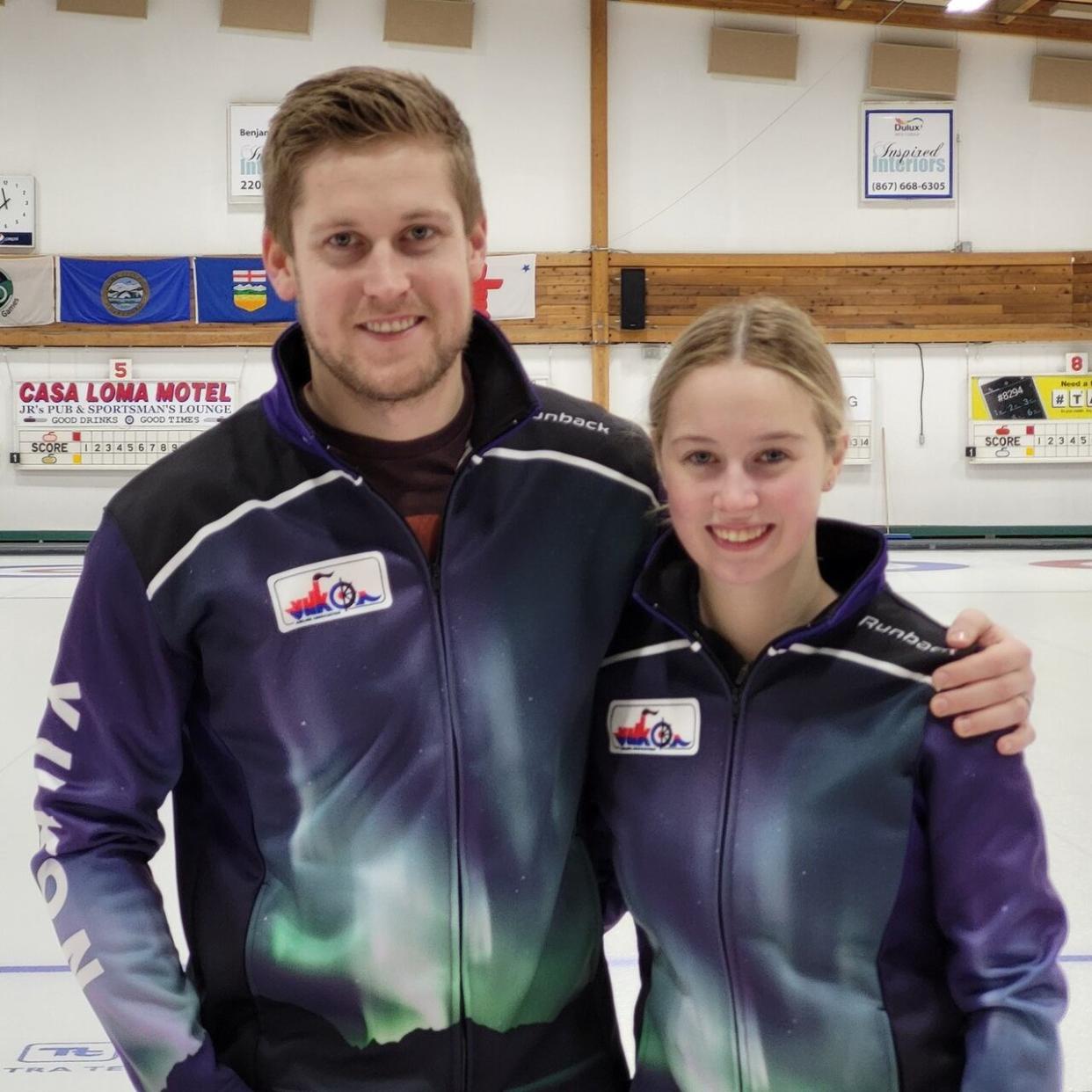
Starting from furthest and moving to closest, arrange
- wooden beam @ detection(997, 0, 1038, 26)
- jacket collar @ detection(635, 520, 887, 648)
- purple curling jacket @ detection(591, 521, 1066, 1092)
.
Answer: wooden beam @ detection(997, 0, 1038, 26)
jacket collar @ detection(635, 520, 887, 648)
purple curling jacket @ detection(591, 521, 1066, 1092)

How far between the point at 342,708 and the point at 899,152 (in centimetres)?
1537

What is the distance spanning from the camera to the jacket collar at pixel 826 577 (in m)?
1.55

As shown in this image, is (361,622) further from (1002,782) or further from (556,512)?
(1002,782)

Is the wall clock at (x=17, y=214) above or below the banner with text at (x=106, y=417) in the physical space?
above

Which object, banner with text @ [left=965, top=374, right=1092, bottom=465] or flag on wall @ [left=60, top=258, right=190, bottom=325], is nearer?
flag on wall @ [left=60, top=258, right=190, bottom=325]

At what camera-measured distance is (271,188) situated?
1.66m

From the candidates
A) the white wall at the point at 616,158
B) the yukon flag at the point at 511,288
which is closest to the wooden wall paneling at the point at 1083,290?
the white wall at the point at 616,158

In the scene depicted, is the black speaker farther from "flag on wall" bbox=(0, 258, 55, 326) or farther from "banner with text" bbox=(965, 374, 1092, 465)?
"flag on wall" bbox=(0, 258, 55, 326)

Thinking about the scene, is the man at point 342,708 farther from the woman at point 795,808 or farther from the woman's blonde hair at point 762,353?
the woman's blonde hair at point 762,353

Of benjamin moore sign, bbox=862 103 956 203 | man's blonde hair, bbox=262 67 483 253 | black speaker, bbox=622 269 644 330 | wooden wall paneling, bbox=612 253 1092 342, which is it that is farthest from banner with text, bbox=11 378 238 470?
man's blonde hair, bbox=262 67 483 253

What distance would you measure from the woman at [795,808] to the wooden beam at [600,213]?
44.1 ft

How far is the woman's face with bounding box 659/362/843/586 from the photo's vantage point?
5.12ft

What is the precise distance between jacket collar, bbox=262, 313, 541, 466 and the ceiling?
586 inches

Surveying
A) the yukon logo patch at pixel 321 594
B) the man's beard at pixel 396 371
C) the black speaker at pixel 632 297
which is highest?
the black speaker at pixel 632 297
